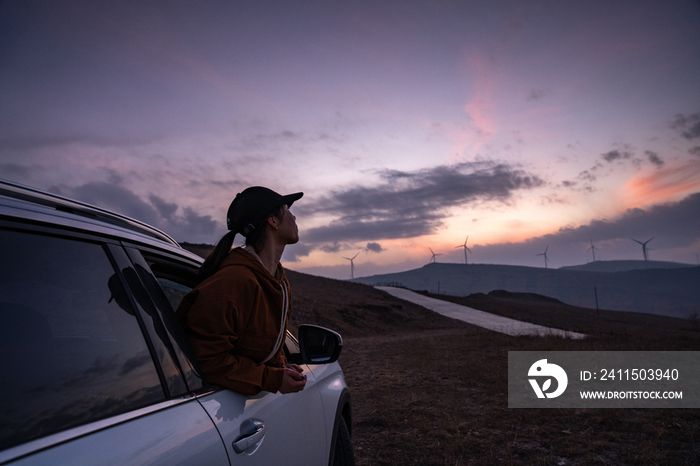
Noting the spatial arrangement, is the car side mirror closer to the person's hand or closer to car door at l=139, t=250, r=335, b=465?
car door at l=139, t=250, r=335, b=465

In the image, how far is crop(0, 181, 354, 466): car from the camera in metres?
0.97

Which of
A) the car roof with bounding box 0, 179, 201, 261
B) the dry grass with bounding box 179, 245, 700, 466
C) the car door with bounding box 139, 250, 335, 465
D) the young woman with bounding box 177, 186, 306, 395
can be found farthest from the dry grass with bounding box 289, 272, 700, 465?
the car roof with bounding box 0, 179, 201, 261

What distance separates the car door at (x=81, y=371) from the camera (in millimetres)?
941

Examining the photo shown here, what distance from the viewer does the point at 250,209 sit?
2275 mm

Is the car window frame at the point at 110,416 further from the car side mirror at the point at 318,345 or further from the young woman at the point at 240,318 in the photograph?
the car side mirror at the point at 318,345

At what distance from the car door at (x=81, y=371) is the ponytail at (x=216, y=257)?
0.62m

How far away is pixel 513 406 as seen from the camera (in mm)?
6770

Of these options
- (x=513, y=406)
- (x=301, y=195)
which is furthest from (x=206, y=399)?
(x=513, y=406)

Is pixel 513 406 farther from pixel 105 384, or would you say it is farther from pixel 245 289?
pixel 105 384

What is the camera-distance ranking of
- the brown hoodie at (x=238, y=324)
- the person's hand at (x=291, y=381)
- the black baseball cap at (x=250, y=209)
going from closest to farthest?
the brown hoodie at (x=238, y=324) < the person's hand at (x=291, y=381) < the black baseball cap at (x=250, y=209)

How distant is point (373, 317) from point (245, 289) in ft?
101

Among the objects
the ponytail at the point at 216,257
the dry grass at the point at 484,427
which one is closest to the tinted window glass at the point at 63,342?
the ponytail at the point at 216,257

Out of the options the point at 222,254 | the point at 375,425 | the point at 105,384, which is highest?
the point at 222,254

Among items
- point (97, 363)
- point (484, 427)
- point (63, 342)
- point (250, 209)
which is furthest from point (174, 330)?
point (484, 427)
